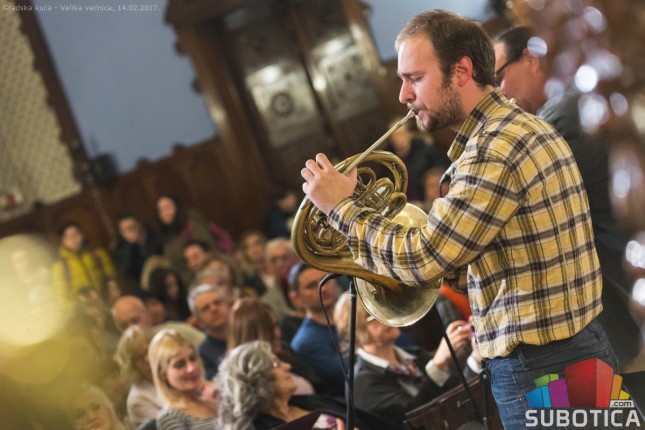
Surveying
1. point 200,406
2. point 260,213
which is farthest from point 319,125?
point 200,406

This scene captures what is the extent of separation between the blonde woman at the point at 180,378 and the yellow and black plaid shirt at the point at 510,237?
1596 mm

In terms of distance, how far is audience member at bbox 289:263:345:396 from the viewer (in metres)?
3.15

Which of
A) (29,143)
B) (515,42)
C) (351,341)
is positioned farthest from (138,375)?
(29,143)

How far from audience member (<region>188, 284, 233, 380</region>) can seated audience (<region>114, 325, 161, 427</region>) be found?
1.06 ft

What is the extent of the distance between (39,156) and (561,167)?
23.2ft

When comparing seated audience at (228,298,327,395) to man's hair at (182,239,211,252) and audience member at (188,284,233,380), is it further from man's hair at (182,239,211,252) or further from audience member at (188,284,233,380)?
man's hair at (182,239,211,252)

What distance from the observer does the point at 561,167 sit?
55.2 inches

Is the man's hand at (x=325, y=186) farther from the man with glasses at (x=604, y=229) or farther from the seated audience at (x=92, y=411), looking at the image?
the seated audience at (x=92, y=411)

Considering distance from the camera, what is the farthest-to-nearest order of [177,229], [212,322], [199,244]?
1. [177,229]
2. [199,244]
3. [212,322]

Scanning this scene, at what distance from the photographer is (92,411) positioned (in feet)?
8.54

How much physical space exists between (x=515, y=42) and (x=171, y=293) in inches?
123

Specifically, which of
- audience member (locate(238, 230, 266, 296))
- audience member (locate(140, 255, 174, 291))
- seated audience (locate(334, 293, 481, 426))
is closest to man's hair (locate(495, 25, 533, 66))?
seated audience (locate(334, 293, 481, 426))

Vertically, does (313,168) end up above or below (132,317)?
above

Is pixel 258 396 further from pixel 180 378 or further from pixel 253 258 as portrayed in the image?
pixel 253 258
